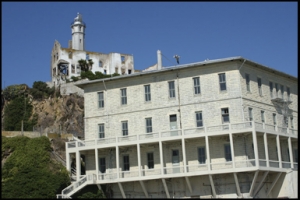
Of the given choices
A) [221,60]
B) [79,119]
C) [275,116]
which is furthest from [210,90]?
[79,119]

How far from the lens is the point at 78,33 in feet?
320

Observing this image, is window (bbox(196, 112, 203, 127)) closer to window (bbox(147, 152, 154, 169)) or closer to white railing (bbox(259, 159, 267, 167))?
window (bbox(147, 152, 154, 169))

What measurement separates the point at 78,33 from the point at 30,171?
187 feet

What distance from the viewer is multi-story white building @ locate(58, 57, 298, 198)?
42062mm

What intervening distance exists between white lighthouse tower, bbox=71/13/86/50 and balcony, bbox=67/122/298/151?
51923mm

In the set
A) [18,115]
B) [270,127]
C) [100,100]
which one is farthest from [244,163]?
[18,115]

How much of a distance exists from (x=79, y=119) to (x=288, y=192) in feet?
114

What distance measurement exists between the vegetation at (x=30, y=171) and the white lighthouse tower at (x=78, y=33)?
49.0 m

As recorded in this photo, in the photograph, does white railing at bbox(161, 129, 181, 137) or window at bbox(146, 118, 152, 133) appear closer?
white railing at bbox(161, 129, 181, 137)

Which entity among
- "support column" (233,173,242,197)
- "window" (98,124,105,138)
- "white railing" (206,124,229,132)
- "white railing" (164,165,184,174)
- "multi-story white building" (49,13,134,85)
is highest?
"multi-story white building" (49,13,134,85)

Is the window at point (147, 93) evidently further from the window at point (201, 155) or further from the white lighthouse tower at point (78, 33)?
the white lighthouse tower at point (78, 33)

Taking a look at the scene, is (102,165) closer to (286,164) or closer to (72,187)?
(72,187)

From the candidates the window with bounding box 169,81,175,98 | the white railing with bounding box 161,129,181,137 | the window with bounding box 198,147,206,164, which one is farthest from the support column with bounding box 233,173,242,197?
the window with bounding box 169,81,175,98

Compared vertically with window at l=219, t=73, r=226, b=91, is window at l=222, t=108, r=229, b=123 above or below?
below
